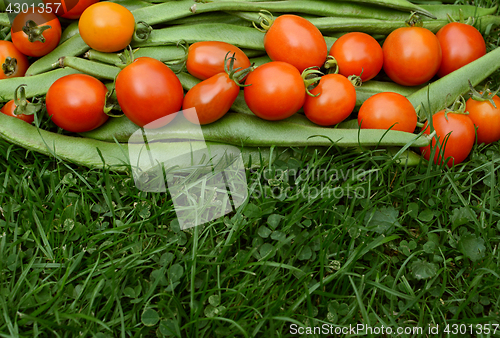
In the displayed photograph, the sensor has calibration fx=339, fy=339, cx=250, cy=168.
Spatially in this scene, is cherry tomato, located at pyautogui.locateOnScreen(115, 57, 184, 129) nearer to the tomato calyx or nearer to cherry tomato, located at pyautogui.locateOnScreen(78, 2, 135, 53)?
cherry tomato, located at pyautogui.locateOnScreen(78, 2, 135, 53)

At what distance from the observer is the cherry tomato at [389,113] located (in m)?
1.80

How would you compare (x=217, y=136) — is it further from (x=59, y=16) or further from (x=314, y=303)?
(x=59, y=16)

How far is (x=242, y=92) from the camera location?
1.99 metres

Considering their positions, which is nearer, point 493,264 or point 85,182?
point 493,264

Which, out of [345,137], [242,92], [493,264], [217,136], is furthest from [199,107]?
[493,264]

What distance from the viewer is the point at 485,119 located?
1.91 m

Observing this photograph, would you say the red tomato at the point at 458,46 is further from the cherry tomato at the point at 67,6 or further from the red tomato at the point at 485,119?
the cherry tomato at the point at 67,6

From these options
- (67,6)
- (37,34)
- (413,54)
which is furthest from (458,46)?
(37,34)

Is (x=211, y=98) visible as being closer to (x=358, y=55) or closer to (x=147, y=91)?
(x=147, y=91)

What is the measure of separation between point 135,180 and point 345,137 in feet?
3.67

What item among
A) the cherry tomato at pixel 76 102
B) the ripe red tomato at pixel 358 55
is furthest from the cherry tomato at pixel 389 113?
the cherry tomato at pixel 76 102

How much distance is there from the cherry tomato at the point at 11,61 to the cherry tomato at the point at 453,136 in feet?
7.75

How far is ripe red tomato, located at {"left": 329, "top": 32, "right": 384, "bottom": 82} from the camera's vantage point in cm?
195

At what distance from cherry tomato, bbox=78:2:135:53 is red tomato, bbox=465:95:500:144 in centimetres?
204
